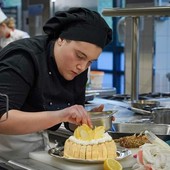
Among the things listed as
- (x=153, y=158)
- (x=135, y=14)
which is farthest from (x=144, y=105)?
(x=153, y=158)

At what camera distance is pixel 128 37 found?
3879mm

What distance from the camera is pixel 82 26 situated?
1642 mm

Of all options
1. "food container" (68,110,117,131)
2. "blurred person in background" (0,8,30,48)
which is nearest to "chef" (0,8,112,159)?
"food container" (68,110,117,131)

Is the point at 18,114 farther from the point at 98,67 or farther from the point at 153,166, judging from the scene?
the point at 98,67

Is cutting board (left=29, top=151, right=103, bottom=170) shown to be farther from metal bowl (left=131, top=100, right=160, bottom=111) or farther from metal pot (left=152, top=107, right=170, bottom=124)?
metal bowl (left=131, top=100, right=160, bottom=111)

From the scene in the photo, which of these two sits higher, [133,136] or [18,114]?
[18,114]

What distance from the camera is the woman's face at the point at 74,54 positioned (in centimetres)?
160

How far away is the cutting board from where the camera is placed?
142cm

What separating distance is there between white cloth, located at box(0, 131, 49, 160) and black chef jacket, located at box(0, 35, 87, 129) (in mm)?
154

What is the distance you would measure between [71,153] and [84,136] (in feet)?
0.23

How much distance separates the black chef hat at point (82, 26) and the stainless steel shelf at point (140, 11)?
594 millimetres

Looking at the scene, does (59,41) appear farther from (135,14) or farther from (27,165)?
(135,14)

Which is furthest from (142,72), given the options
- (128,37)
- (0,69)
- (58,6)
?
(0,69)

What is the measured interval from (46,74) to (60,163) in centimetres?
39
